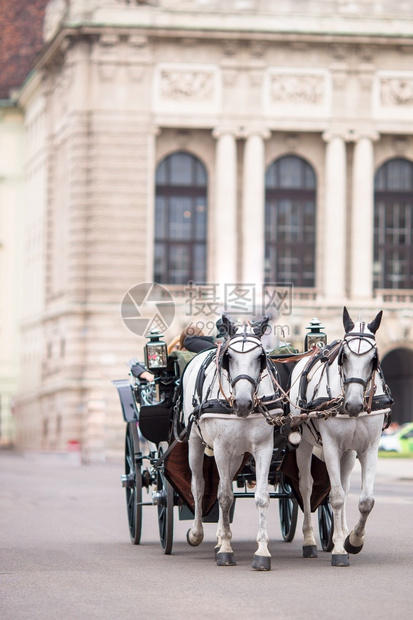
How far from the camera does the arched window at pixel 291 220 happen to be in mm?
57281

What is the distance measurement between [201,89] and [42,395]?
13.5 m

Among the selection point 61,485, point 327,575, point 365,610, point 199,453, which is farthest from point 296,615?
point 61,485

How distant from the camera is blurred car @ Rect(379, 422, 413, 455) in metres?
52.7

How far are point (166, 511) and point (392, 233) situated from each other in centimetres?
4376

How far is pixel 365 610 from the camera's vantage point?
34.6 feet

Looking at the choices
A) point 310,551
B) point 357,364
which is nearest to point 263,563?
point 310,551

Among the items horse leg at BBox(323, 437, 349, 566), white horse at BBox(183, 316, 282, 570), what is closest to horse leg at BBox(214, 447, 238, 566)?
white horse at BBox(183, 316, 282, 570)

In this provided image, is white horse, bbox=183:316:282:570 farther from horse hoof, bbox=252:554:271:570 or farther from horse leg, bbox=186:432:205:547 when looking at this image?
horse leg, bbox=186:432:205:547

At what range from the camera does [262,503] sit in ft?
44.3

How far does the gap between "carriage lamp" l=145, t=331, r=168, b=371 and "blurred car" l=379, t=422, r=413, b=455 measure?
3728 centimetres

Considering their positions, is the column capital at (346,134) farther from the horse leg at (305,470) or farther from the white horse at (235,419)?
the white horse at (235,419)

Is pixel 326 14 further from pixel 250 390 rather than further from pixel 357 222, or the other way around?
pixel 250 390
